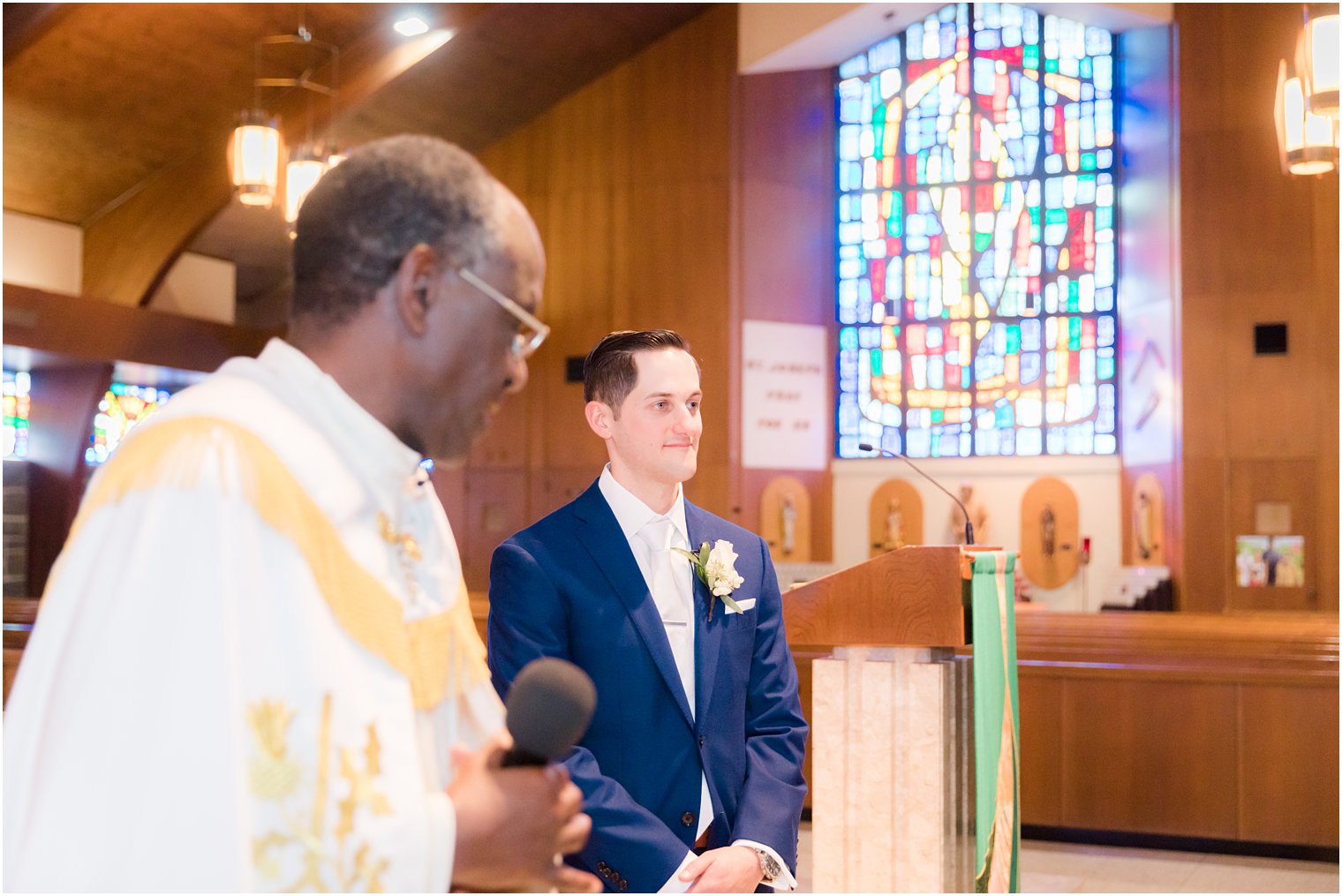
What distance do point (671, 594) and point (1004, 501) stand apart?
9.52 meters

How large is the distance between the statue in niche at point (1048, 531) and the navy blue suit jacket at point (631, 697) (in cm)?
928

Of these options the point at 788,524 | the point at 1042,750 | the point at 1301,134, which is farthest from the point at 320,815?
the point at 788,524

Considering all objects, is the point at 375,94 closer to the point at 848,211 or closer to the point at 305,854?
the point at 848,211

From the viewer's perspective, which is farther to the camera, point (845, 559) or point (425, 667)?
point (845, 559)

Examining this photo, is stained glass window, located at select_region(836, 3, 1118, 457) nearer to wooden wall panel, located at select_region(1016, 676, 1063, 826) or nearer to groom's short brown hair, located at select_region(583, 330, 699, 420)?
wooden wall panel, located at select_region(1016, 676, 1063, 826)

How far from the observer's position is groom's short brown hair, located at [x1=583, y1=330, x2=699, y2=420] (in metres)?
2.24

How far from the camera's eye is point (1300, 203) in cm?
971

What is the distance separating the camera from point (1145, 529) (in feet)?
33.9

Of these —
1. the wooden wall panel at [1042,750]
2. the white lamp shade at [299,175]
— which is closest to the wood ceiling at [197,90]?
the white lamp shade at [299,175]

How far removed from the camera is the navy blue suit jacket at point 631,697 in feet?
6.57

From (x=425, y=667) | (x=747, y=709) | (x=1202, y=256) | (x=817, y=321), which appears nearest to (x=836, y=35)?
(x=817, y=321)

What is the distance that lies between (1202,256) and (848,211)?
3.36 metres

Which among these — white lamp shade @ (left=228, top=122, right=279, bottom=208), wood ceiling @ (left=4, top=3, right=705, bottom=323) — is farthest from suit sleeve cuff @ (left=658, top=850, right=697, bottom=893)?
wood ceiling @ (left=4, top=3, right=705, bottom=323)

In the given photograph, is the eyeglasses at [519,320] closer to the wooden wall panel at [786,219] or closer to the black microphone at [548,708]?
the black microphone at [548,708]
